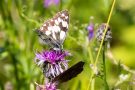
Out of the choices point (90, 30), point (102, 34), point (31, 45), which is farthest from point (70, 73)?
point (31, 45)

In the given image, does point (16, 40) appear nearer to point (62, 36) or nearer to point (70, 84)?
point (70, 84)

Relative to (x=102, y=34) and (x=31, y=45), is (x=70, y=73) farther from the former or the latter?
(x=31, y=45)

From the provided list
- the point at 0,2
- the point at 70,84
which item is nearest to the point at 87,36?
the point at 70,84

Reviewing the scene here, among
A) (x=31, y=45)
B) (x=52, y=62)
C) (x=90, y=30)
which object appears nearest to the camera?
(x=52, y=62)

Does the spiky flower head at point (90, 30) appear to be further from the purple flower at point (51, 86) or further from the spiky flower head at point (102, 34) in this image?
the purple flower at point (51, 86)

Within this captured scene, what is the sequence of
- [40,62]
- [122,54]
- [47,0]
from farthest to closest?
[122,54]
[47,0]
[40,62]

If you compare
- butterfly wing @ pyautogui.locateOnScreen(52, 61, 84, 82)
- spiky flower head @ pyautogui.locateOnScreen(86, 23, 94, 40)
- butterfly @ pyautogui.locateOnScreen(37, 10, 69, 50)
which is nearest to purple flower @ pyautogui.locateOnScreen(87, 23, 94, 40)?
spiky flower head @ pyautogui.locateOnScreen(86, 23, 94, 40)
